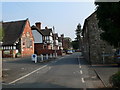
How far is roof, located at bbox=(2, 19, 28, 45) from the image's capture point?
50.2m

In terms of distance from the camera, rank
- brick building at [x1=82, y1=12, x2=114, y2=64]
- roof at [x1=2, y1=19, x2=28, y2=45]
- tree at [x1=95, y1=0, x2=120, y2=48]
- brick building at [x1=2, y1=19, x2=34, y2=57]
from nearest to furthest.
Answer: tree at [x1=95, y1=0, x2=120, y2=48], brick building at [x1=82, y1=12, x2=114, y2=64], brick building at [x1=2, y1=19, x2=34, y2=57], roof at [x1=2, y1=19, x2=28, y2=45]

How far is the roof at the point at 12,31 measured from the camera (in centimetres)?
5017

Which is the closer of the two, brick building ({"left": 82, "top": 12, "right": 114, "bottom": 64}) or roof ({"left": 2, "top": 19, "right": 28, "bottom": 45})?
brick building ({"left": 82, "top": 12, "right": 114, "bottom": 64})

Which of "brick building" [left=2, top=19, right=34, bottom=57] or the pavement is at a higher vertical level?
"brick building" [left=2, top=19, right=34, bottom=57]

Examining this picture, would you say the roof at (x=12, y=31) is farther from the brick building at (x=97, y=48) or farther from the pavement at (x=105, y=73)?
the pavement at (x=105, y=73)

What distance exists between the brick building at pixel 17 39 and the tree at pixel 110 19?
134 feet

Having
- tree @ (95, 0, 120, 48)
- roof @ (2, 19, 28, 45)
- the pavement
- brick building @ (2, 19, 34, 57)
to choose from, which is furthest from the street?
roof @ (2, 19, 28, 45)

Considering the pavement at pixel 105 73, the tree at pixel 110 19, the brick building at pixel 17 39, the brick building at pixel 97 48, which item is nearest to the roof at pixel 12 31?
the brick building at pixel 17 39

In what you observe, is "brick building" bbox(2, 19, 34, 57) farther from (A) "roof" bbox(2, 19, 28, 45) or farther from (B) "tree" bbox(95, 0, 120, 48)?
(B) "tree" bbox(95, 0, 120, 48)

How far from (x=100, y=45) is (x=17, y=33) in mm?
31415

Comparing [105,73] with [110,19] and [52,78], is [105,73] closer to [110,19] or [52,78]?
[52,78]

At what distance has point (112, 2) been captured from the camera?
7.77 m

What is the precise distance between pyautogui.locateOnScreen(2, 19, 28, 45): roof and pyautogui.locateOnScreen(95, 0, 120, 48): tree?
42.0 m

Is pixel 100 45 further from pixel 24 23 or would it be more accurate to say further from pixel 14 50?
pixel 24 23
